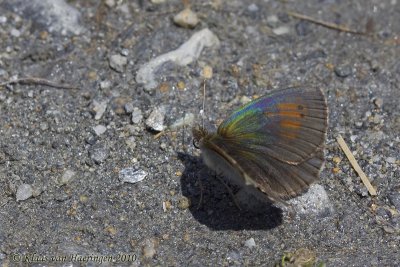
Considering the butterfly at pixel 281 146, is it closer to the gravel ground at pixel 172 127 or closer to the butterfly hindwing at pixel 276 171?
the butterfly hindwing at pixel 276 171

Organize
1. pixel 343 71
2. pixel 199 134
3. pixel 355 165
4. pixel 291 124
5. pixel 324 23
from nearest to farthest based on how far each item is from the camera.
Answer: pixel 291 124 → pixel 199 134 → pixel 355 165 → pixel 343 71 → pixel 324 23

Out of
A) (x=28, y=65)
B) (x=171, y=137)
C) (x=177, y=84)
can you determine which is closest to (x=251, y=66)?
(x=177, y=84)

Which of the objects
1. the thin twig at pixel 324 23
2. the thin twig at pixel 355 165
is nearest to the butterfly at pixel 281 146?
the thin twig at pixel 355 165

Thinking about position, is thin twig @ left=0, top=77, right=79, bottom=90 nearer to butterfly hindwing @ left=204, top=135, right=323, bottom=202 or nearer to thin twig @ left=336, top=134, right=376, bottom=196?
butterfly hindwing @ left=204, top=135, right=323, bottom=202

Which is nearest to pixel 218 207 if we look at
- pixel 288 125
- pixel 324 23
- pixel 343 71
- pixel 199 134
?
pixel 199 134

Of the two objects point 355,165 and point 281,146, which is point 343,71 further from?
point 281,146

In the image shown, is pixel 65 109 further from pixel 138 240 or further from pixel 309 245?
pixel 309 245

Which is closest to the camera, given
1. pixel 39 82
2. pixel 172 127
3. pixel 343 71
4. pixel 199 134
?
pixel 199 134
